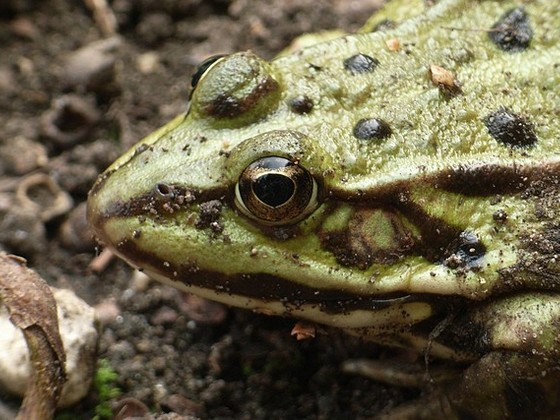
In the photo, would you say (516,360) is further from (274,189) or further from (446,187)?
(274,189)

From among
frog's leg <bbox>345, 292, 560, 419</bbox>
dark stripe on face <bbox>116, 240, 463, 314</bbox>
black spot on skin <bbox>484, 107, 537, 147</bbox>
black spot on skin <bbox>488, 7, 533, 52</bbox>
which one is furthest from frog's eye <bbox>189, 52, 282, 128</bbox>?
frog's leg <bbox>345, 292, 560, 419</bbox>

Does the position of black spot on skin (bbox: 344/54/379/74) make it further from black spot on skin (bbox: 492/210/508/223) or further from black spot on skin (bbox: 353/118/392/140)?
black spot on skin (bbox: 492/210/508/223)

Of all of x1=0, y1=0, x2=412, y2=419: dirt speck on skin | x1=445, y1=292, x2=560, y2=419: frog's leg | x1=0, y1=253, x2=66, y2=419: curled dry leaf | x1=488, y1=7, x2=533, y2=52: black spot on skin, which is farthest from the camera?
x1=0, y1=0, x2=412, y2=419: dirt speck on skin

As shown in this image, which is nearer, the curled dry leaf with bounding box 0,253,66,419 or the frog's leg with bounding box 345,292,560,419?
the curled dry leaf with bounding box 0,253,66,419

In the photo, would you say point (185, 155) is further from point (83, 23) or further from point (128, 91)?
point (83, 23)

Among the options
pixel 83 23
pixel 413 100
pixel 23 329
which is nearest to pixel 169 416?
pixel 23 329

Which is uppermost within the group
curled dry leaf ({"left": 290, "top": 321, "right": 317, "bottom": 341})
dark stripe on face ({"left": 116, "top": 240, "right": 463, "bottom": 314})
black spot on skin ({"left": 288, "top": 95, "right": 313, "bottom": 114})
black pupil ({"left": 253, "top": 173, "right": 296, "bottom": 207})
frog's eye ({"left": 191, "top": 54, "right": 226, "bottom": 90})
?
frog's eye ({"left": 191, "top": 54, "right": 226, "bottom": 90})

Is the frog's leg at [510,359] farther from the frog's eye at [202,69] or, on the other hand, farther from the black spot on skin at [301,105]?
the frog's eye at [202,69]

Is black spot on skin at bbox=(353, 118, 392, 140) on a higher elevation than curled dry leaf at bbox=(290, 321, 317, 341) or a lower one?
higher
